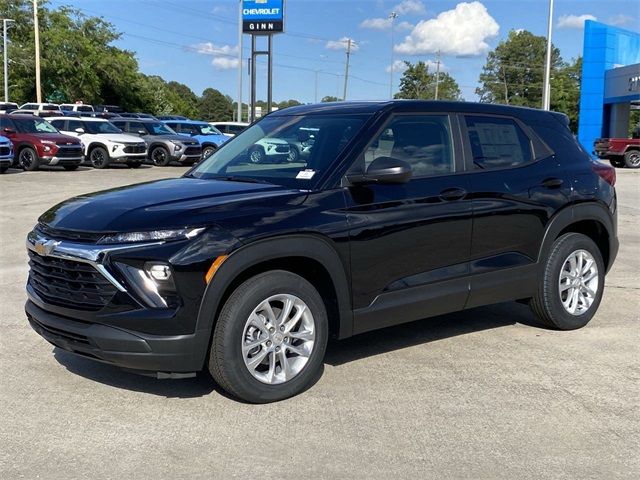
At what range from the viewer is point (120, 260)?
3.83 meters

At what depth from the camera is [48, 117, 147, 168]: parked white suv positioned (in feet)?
81.4

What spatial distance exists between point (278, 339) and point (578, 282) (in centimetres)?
293

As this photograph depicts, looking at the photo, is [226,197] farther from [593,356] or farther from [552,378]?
[593,356]

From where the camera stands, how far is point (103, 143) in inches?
982

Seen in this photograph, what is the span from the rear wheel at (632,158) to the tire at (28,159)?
23.2 metres

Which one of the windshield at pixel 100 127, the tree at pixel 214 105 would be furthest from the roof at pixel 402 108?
the tree at pixel 214 105

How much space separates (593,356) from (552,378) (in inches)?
26.9

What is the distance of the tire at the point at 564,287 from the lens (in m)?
5.65

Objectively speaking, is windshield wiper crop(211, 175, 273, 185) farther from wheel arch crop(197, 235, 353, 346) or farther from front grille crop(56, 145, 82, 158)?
front grille crop(56, 145, 82, 158)

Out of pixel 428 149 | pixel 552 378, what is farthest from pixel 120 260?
pixel 552 378

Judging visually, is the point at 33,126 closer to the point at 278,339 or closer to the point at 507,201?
the point at 507,201

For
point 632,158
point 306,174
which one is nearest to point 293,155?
point 306,174

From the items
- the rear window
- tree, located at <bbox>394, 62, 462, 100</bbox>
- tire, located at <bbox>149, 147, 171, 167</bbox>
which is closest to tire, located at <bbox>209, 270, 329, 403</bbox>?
the rear window

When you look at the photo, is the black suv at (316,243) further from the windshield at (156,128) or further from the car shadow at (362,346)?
the windshield at (156,128)
